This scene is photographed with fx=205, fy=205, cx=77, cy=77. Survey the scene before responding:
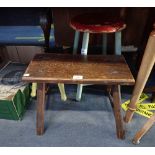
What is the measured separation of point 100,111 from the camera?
46.6 inches

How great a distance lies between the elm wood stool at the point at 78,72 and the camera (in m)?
0.83

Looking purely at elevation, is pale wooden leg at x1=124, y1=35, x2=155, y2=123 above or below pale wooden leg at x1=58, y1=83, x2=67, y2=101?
above

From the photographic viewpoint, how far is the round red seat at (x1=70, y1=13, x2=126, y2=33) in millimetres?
957

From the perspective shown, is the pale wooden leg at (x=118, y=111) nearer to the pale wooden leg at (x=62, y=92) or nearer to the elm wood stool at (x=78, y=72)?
the elm wood stool at (x=78, y=72)

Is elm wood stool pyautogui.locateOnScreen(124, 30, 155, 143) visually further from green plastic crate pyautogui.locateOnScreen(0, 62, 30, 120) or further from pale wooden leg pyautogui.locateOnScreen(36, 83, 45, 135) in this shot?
green plastic crate pyautogui.locateOnScreen(0, 62, 30, 120)

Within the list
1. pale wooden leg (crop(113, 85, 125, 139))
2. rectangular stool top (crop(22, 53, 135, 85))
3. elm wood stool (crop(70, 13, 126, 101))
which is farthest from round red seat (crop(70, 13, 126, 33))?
pale wooden leg (crop(113, 85, 125, 139))

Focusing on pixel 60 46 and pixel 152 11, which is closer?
pixel 152 11

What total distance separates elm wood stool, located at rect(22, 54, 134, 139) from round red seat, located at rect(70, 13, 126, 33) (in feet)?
0.43

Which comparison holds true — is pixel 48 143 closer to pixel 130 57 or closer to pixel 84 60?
pixel 84 60

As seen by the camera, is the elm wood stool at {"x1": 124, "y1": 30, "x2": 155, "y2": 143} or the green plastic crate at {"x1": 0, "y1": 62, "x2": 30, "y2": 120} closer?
the elm wood stool at {"x1": 124, "y1": 30, "x2": 155, "y2": 143}

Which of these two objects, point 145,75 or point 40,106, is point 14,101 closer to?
point 40,106

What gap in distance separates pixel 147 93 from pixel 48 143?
2.27ft
